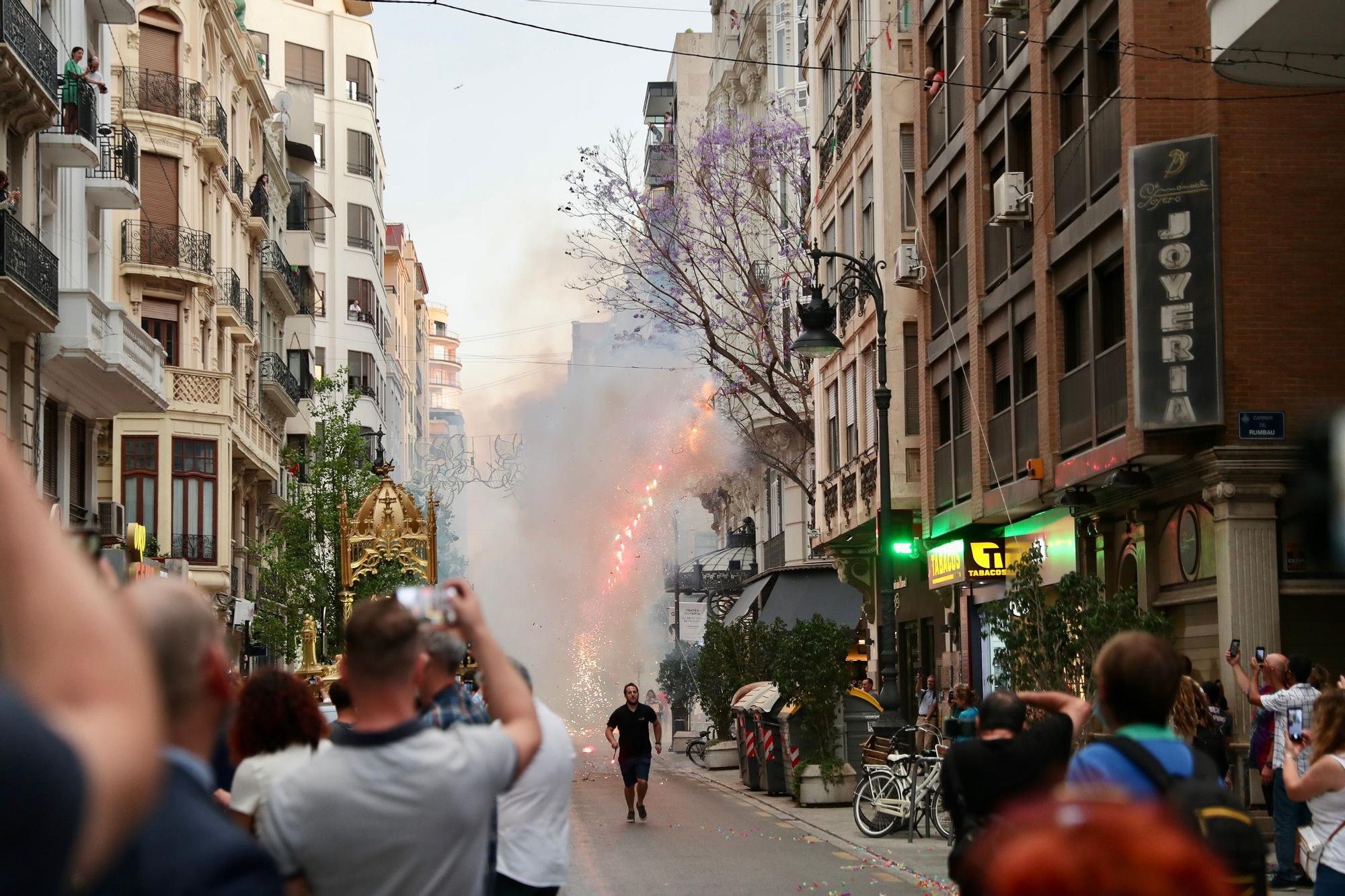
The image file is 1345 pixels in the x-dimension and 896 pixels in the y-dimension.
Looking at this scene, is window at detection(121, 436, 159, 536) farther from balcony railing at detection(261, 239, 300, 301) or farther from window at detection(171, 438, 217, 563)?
balcony railing at detection(261, 239, 300, 301)

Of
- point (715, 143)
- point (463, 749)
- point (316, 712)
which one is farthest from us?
point (715, 143)

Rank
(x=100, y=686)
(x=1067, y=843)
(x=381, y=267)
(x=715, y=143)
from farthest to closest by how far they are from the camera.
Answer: (x=381, y=267) → (x=715, y=143) → (x=1067, y=843) → (x=100, y=686)

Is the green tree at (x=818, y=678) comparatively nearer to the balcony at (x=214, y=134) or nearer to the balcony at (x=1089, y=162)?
the balcony at (x=1089, y=162)

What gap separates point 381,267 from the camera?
74.4 metres

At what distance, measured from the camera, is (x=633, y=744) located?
2191 cm

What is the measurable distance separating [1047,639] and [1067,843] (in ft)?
52.0

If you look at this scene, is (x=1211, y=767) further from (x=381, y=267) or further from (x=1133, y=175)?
(x=381, y=267)

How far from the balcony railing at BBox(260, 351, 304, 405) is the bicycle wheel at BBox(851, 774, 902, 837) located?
101 feet

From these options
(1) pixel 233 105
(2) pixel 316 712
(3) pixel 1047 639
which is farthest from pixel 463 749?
(1) pixel 233 105

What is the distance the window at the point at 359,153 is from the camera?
68.3 metres

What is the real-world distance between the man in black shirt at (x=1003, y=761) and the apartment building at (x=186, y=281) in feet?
96.7

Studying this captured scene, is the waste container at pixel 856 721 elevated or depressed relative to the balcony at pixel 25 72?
depressed

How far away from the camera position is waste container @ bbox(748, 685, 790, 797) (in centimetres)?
2533

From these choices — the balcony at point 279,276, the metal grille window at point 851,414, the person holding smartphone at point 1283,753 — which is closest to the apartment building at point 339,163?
the balcony at point 279,276
